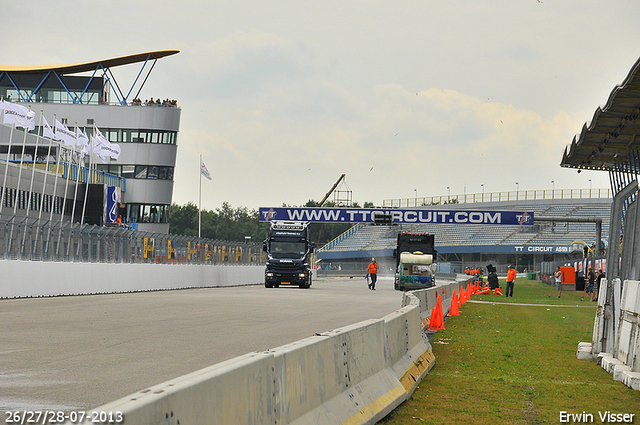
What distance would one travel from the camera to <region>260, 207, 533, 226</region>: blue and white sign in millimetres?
70188

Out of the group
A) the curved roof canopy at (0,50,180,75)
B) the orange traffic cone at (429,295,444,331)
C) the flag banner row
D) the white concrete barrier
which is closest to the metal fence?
the white concrete barrier

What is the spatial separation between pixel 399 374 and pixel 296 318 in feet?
35.9

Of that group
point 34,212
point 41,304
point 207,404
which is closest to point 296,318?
point 41,304

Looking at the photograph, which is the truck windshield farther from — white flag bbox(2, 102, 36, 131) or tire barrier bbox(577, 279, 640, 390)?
tire barrier bbox(577, 279, 640, 390)

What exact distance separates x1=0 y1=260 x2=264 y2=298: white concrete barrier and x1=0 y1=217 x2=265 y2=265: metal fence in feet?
0.98

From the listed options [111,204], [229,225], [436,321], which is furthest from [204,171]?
[229,225]

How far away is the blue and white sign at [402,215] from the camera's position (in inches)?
2763

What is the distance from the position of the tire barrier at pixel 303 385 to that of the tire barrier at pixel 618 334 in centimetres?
258

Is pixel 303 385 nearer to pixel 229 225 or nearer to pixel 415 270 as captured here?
pixel 415 270

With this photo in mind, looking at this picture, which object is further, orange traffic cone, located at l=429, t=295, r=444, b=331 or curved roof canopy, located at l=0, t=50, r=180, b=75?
curved roof canopy, located at l=0, t=50, r=180, b=75

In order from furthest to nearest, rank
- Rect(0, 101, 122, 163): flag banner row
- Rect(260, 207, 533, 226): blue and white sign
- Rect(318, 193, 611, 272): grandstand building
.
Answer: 1. Rect(318, 193, 611, 272): grandstand building
2. Rect(260, 207, 533, 226): blue and white sign
3. Rect(0, 101, 122, 163): flag banner row

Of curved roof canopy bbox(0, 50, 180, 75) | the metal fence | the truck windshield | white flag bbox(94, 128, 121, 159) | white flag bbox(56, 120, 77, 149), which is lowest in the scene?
the metal fence

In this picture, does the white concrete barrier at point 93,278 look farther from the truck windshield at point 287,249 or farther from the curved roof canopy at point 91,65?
the curved roof canopy at point 91,65

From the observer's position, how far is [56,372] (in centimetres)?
983
